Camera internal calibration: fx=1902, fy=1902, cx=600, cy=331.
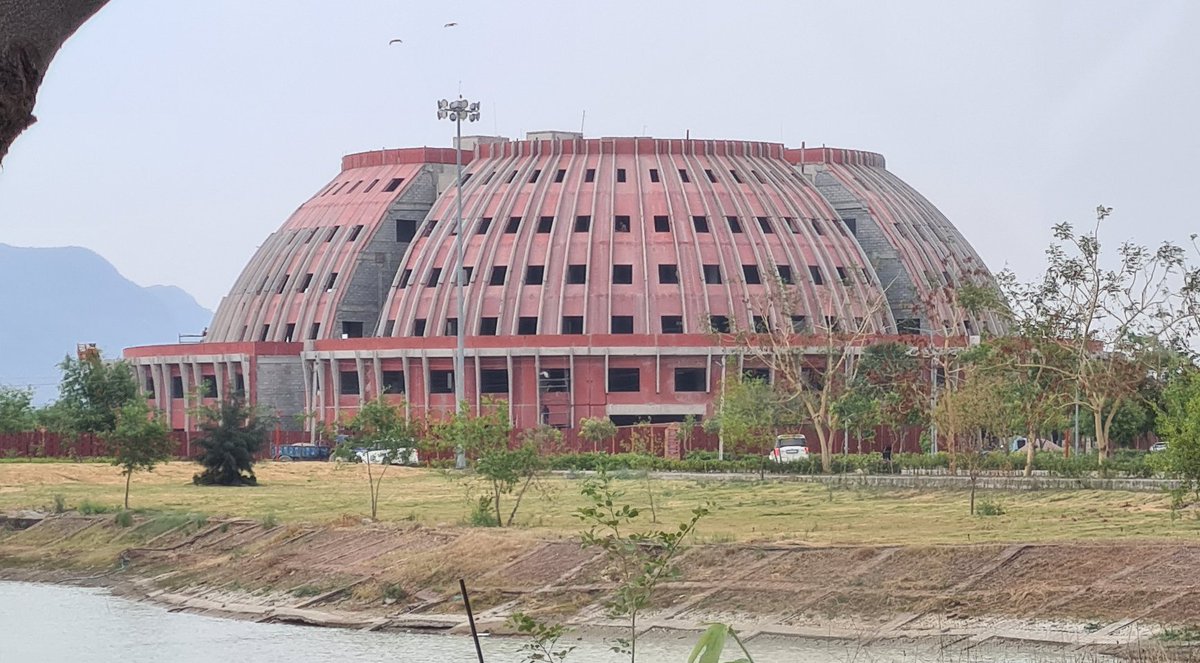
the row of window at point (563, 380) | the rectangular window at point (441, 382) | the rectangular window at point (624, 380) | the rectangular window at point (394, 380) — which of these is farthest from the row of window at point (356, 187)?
the rectangular window at point (624, 380)

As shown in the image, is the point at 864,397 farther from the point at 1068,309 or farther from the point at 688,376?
the point at 688,376

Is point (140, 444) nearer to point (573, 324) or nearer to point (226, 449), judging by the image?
point (226, 449)

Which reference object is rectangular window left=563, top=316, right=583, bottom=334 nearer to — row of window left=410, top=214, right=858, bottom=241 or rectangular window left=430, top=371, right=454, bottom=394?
row of window left=410, top=214, right=858, bottom=241

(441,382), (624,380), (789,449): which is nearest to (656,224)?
(624,380)

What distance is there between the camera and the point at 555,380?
Result: 10306 cm

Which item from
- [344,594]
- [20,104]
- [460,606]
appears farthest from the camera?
[344,594]

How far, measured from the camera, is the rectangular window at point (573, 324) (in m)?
107

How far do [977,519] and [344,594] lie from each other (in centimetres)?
1305

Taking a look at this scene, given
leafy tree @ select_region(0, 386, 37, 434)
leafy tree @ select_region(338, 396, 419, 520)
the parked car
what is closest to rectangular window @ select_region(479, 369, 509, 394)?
leafy tree @ select_region(0, 386, 37, 434)

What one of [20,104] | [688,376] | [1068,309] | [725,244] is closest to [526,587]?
[20,104]

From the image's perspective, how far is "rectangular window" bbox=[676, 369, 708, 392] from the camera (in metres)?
102

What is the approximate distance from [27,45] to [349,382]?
106m

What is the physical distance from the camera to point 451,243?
11306 cm

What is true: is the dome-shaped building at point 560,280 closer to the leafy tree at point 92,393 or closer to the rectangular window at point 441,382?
the rectangular window at point 441,382
